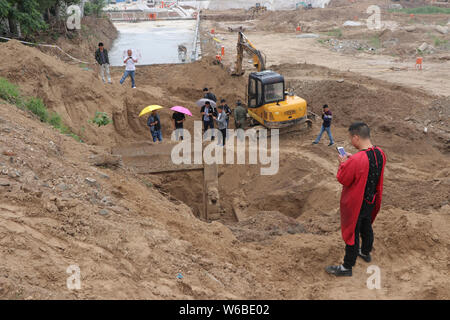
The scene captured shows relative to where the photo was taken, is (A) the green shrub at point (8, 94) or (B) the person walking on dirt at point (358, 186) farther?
(A) the green shrub at point (8, 94)

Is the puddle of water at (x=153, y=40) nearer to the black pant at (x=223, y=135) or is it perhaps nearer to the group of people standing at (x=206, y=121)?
the group of people standing at (x=206, y=121)

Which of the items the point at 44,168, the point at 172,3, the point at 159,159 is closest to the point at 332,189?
the point at 159,159

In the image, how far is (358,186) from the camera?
4.84m

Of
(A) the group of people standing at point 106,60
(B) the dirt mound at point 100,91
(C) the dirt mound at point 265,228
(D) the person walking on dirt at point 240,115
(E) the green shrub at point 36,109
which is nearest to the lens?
(C) the dirt mound at point 265,228

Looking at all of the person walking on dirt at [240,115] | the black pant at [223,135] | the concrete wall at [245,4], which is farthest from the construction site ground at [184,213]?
the concrete wall at [245,4]

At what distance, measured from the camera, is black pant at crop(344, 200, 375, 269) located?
5.05 metres

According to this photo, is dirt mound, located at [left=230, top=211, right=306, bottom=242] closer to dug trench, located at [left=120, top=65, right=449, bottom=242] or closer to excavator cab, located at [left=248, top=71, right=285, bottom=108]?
dug trench, located at [left=120, top=65, right=449, bottom=242]

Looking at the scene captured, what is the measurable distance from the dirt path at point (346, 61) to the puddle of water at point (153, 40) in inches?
134

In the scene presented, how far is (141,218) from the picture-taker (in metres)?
5.89

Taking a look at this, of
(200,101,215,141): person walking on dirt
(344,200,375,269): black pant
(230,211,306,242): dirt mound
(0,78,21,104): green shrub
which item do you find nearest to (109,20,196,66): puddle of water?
(200,101,215,141): person walking on dirt

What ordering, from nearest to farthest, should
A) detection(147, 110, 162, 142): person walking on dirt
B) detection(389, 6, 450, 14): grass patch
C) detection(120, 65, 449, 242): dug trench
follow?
detection(120, 65, 449, 242): dug trench < detection(147, 110, 162, 142): person walking on dirt < detection(389, 6, 450, 14): grass patch

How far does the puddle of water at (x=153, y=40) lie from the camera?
2496 cm

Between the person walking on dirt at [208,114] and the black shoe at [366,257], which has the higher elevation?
the person walking on dirt at [208,114]

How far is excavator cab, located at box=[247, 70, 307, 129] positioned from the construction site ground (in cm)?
87
